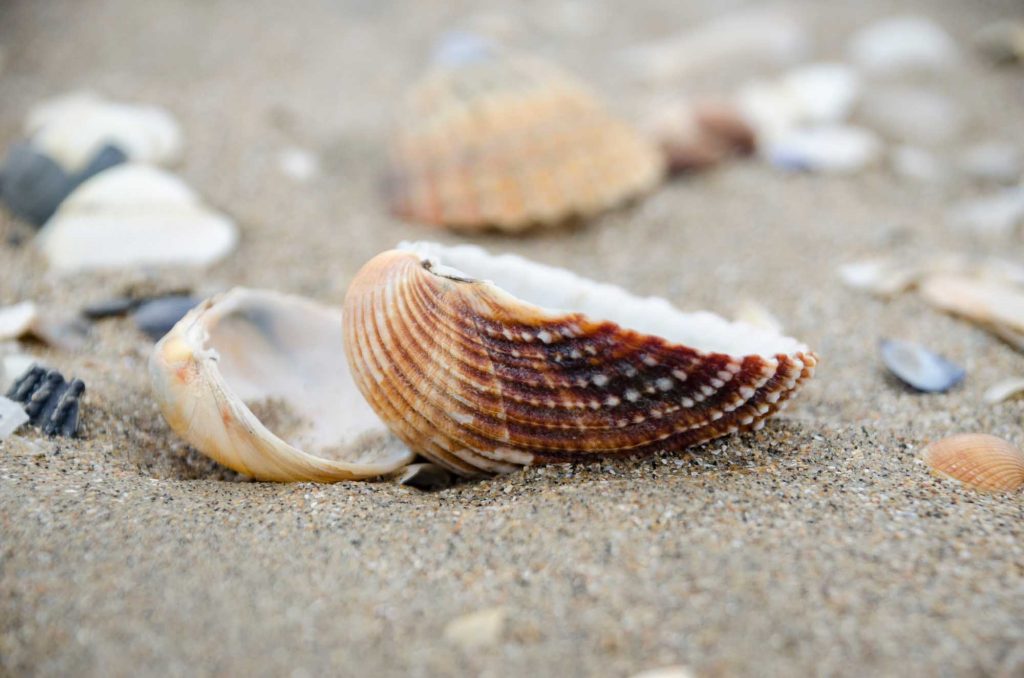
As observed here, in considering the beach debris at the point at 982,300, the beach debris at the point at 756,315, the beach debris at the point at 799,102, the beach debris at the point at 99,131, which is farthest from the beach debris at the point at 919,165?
the beach debris at the point at 99,131

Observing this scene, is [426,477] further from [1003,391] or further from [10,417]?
[1003,391]

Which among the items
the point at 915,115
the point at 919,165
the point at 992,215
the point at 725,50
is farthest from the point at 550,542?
the point at 725,50

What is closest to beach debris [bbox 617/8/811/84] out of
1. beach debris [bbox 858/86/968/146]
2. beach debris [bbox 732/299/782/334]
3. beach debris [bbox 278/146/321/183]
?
beach debris [bbox 858/86/968/146]

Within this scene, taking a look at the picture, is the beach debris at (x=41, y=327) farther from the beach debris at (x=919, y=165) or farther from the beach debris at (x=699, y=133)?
the beach debris at (x=919, y=165)

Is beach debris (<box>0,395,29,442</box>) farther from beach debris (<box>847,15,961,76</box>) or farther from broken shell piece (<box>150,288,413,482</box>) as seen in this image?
beach debris (<box>847,15,961,76</box>)

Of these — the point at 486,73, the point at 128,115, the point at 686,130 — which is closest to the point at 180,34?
the point at 128,115

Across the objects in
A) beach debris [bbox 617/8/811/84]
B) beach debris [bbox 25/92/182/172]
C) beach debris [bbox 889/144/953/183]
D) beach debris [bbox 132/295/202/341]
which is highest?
beach debris [bbox 617/8/811/84]

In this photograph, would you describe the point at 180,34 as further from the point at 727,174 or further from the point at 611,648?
the point at 611,648
